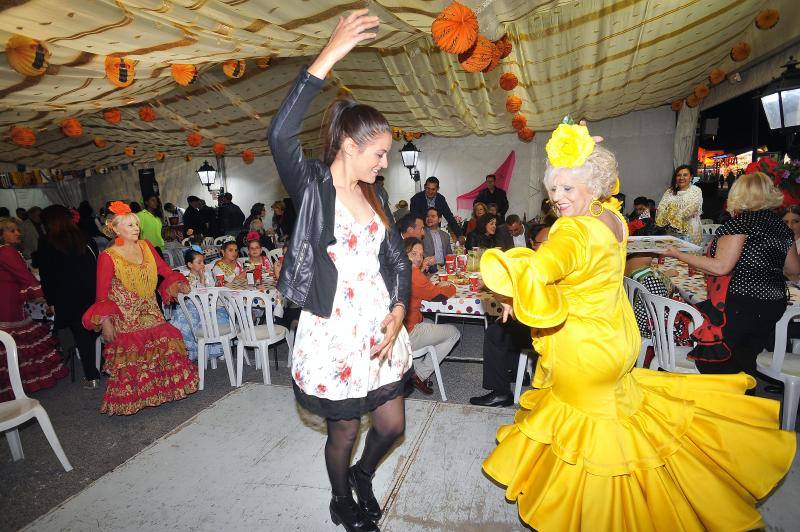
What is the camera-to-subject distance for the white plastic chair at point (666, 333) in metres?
2.91

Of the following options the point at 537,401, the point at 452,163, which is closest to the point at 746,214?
the point at 537,401

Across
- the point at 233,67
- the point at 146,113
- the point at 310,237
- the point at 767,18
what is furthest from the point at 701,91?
the point at 146,113

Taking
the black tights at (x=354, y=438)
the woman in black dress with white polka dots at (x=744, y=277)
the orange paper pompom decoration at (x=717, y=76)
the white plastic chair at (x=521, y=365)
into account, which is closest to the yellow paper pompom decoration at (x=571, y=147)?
the black tights at (x=354, y=438)

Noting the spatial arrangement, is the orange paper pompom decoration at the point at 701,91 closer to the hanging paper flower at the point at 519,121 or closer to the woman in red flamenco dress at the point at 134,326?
the hanging paper flower at the point at 519,121

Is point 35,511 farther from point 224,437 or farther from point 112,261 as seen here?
point 112,261

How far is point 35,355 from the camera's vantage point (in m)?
4.47

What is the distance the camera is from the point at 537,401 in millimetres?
2008

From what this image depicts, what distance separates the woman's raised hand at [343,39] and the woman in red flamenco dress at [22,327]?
4486mm

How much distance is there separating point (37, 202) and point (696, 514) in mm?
19628

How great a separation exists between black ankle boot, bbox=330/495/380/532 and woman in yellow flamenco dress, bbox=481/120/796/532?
62 cm

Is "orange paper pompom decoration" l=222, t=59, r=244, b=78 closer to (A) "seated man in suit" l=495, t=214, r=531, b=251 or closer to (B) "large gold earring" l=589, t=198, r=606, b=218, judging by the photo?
(A) "seated man in suit" l=495, t=214, r=531, b=251

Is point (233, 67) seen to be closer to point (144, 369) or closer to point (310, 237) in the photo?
point (144, 369)

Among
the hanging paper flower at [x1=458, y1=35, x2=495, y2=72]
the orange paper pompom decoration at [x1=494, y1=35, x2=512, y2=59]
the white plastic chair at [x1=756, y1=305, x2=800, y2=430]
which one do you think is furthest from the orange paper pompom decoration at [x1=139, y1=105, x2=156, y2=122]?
the white plastic chair at [x1=756, y1=305, x2=800, y2=430]

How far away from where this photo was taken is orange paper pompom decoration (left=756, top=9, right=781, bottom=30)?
5.80m
